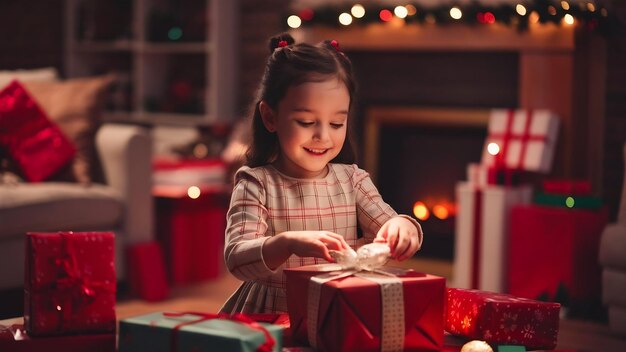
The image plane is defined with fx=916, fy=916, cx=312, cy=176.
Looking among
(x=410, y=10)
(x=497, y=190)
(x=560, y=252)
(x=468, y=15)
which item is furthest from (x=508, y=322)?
(x=410, y=10)

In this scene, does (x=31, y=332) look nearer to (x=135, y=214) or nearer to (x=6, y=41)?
(x=135, y=214)

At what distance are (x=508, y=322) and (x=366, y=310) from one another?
30 cm

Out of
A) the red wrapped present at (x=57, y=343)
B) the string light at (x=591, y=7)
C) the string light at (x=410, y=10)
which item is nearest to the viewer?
the red wrapped present at (x=57, y=343)

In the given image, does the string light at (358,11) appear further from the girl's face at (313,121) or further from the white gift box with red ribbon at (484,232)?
the girl's face at (313,121)

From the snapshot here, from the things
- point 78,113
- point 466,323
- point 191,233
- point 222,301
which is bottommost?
point 222,301

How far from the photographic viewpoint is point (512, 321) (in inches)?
56.8

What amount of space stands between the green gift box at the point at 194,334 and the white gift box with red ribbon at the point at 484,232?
2.54 m

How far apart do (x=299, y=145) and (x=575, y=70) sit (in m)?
2.54

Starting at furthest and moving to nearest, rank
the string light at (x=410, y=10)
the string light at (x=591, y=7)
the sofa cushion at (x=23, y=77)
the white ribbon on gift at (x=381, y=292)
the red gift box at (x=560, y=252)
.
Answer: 1. the string light at (x=410, y=10)
2. the sofa cushion at (x=23, y=77)
3. the string light at (x=591, y=7)
4. the red gift box at (x=560, y=252)
5. the white ribbon on gift at (x=381, y=292)

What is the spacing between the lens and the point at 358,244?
1677 mm

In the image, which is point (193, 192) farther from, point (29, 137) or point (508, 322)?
point (508, 322)

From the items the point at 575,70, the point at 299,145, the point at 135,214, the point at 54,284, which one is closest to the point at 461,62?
the point at 575,70

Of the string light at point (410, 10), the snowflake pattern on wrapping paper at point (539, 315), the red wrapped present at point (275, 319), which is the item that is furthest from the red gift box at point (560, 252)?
the red wrapped present at point (275, 319)

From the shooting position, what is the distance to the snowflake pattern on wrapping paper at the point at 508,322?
1.44 m
